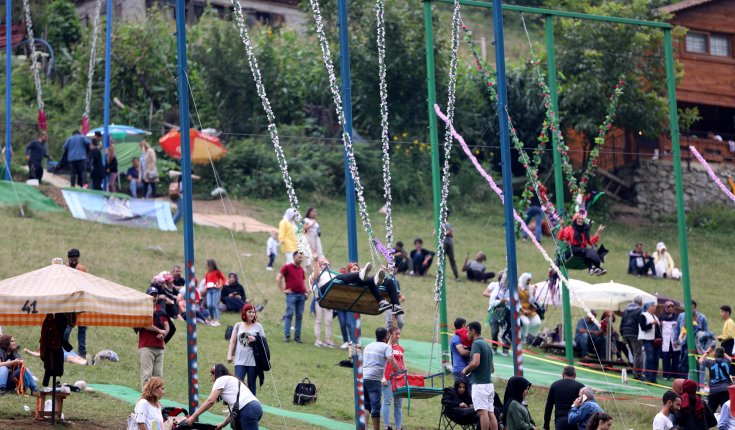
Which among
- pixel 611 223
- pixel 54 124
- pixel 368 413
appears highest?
pixel 54 124

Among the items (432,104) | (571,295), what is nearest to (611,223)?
(571,295)

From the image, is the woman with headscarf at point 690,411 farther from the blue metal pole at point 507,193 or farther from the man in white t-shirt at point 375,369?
the man in white t-shirt at point 375,369

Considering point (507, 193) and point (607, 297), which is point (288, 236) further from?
point (507, 193)

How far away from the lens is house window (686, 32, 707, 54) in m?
46.4

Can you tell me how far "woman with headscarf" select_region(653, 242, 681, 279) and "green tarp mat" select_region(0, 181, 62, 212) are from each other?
15.3m

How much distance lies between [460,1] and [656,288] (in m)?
12.3

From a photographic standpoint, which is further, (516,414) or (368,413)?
(368,413)

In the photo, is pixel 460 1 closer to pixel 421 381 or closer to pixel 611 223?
pixel 421 381

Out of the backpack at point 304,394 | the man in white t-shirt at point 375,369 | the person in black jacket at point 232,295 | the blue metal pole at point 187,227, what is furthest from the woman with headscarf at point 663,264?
the blue metal pole at point 187,227

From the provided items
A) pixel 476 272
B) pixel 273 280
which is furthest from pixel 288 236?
pixel 476 272

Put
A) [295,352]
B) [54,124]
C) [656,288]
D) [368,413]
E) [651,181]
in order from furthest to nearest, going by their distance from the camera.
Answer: [651,181] → [54,124] → [656,288] → [295,352] → [368,413]

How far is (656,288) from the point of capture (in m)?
33.5

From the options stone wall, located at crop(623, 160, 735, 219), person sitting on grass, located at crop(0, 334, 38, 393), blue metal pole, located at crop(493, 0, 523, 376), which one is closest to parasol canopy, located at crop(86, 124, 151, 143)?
stone wall, located at crop(623, 160, 735, 219)

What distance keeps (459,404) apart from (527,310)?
26.7ft
